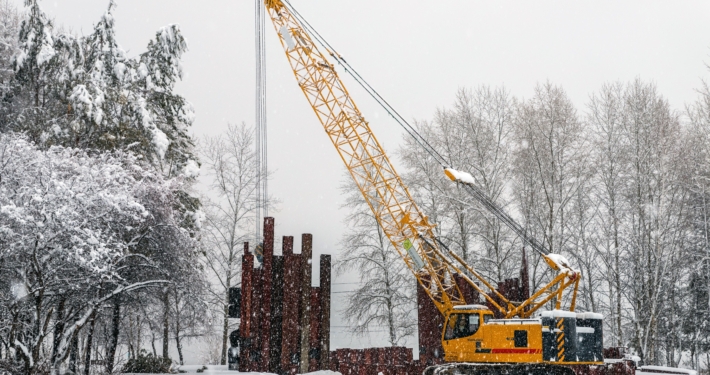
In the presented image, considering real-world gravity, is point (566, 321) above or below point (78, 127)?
below

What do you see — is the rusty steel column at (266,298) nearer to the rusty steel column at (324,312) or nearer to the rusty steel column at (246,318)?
the rusty steel column at (246,318)

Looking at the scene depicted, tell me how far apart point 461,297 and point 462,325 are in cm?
322

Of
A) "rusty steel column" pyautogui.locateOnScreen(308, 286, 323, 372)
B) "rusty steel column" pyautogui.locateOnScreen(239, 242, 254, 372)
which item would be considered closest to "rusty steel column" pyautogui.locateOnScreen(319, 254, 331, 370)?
"rusty steel column" pyautogui.locateOnScreen(308, 286, 323, 372)

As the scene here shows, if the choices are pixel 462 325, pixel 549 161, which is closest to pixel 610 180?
pixel 549 161

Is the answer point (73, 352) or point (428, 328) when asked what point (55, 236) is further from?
point (428, 328)

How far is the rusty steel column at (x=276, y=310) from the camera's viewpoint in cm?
1847

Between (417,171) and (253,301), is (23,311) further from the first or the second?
(417,171)

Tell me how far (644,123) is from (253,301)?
17.0 meters

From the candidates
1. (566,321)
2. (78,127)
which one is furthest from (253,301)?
(566,321)

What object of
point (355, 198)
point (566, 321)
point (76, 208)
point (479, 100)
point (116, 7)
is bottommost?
point (566, 321)

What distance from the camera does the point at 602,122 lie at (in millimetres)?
25266

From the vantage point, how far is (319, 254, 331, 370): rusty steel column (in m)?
19.1

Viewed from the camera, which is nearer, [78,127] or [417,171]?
[78,127]

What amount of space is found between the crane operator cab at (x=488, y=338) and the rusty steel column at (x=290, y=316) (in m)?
4.44
